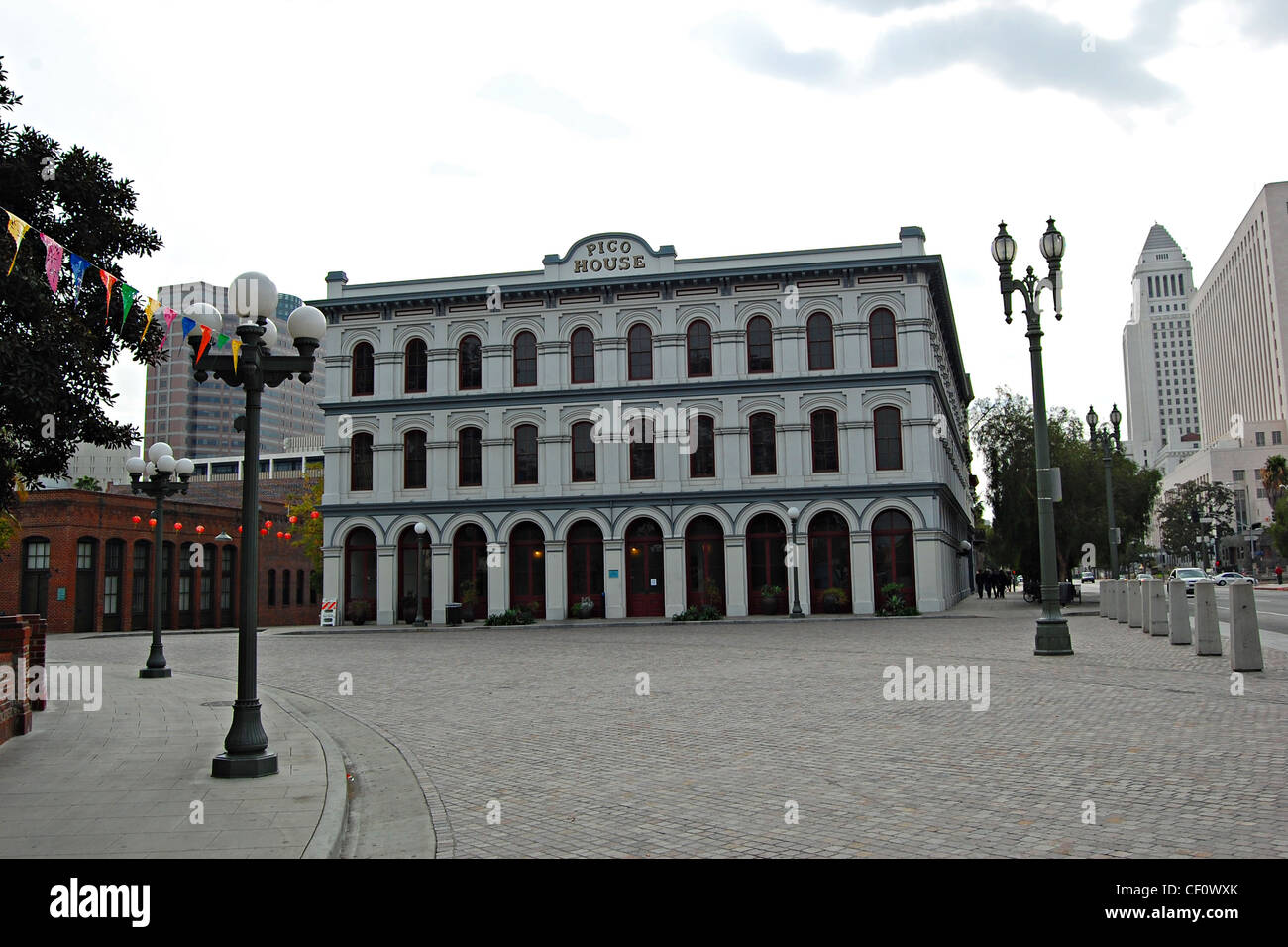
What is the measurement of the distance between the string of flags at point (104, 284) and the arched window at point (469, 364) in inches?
1126

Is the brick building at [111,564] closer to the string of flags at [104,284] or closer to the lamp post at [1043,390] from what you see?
the string of flags at [104,284]

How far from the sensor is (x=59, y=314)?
9.28 m

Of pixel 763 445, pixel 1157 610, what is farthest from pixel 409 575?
pixel 1157 610

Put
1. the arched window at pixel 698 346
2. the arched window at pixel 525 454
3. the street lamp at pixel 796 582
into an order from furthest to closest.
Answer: the arched window at pixel 525 454 → the arched window at pixel 698 346 → the street lamp at pixel 796 582

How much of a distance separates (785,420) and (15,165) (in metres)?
30.3

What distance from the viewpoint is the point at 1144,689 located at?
1272 cm

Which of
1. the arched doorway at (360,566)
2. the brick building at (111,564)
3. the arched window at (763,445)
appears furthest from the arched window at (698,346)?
the brick building at (111,564)

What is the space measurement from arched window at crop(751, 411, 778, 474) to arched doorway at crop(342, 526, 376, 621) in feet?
51.1

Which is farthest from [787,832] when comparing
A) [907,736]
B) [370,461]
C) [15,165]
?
[370,461]

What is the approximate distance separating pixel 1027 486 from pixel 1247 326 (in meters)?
125

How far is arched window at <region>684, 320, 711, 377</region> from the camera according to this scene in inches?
1529

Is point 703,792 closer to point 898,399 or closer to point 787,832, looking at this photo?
point 787,832

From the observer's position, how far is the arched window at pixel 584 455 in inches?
1540
